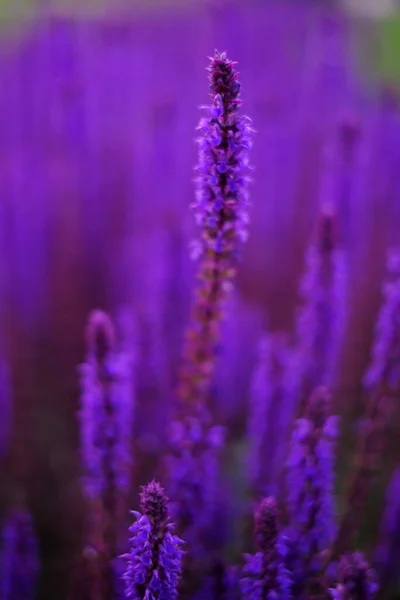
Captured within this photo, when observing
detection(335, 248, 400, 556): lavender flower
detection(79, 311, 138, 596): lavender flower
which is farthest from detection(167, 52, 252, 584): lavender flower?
detection(335, 248, 400, 556): lavender flower

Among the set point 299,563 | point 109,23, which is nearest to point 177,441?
point 299,563

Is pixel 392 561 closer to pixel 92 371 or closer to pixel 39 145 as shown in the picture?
pixel 92 371

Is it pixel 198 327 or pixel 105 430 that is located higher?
pixel 198 327

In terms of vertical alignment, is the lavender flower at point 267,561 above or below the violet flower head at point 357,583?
above

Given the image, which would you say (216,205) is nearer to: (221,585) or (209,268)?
(209,268)

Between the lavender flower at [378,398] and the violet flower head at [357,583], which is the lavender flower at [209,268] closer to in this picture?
the lavender flower at [378,398]

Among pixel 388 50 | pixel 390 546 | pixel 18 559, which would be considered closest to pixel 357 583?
pixel 18 559

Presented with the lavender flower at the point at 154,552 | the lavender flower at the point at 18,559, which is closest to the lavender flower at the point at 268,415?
the lavender flower at the point at 18,559
